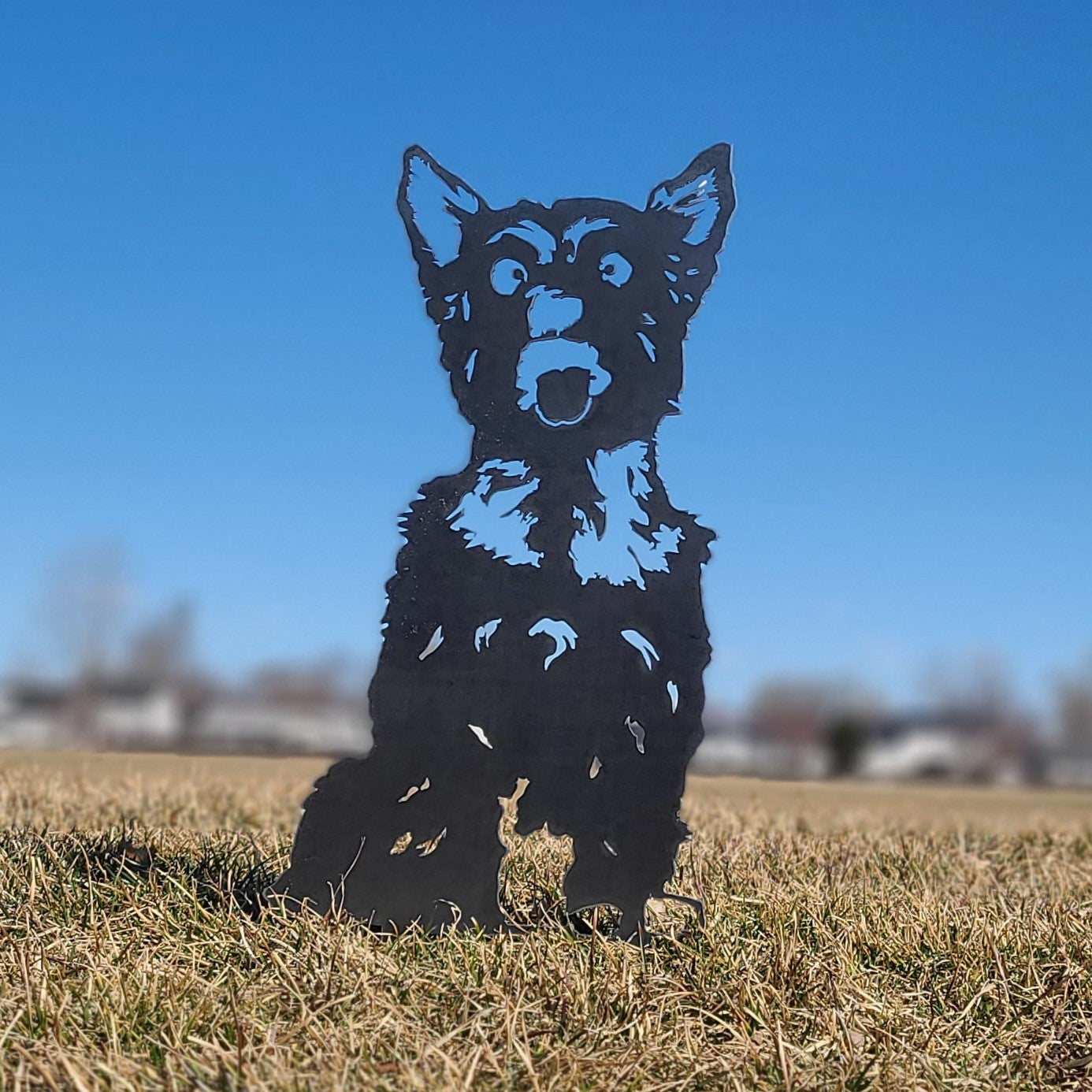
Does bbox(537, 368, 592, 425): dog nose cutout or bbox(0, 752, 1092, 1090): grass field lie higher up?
bbox(537, 368, 592, 425): dog nose cutout

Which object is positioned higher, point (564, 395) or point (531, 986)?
point (564, 395)

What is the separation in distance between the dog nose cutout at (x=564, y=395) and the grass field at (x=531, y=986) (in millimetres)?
1425

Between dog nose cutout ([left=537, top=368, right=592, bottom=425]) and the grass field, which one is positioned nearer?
the grass field

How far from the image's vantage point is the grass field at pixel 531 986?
Result: 2.56 metres

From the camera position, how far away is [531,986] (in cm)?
304

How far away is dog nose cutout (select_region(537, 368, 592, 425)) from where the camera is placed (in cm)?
379

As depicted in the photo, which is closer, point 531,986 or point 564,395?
point 531,986

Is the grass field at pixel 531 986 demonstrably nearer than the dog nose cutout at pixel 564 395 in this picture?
Yes

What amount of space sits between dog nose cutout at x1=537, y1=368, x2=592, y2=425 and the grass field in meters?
1.42

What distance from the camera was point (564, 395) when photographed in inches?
149

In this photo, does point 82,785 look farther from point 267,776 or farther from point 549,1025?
point 549,1025

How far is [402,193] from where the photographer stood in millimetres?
3938

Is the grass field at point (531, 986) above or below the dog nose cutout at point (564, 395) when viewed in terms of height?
below

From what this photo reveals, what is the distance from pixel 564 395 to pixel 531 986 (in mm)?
1642
